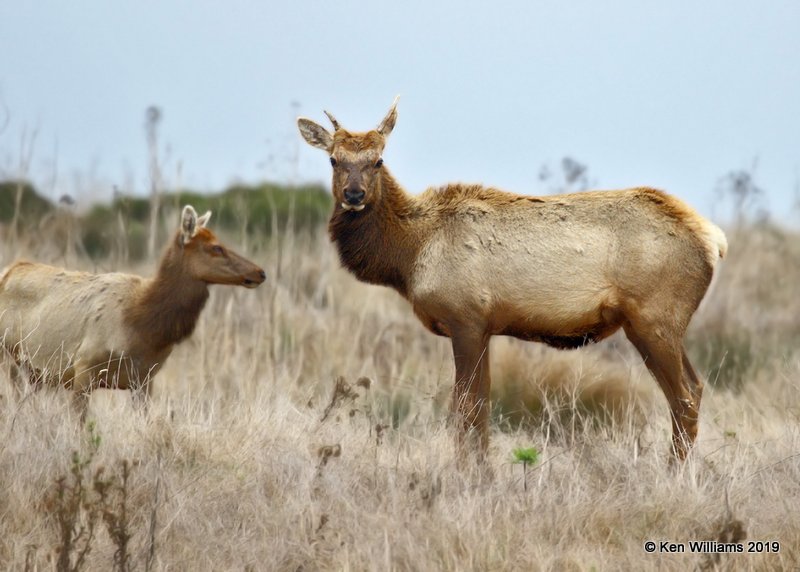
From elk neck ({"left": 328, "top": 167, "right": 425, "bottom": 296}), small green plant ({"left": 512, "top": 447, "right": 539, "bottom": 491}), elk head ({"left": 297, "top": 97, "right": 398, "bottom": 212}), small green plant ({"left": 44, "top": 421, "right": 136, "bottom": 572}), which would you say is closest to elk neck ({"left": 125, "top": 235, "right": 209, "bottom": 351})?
elk neck ({"left": 328, "top": 167, "right": 425, "bottom": 296})

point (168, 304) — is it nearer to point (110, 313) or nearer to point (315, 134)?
point (110, 313)

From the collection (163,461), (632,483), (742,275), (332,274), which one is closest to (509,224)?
(632,483)

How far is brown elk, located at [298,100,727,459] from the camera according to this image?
24.3 ft

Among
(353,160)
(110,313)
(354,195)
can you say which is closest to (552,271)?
(354,195)

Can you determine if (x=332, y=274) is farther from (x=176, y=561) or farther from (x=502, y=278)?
(x=176, y=561)

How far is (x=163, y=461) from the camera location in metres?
6.82

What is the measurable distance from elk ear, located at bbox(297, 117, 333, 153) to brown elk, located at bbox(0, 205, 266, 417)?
1203mm

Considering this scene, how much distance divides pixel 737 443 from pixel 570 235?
172cm

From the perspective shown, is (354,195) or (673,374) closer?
(673,374)

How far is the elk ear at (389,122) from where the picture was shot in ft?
26.8

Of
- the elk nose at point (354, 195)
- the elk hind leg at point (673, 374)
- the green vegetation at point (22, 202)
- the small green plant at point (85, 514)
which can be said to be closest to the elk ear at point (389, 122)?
the elk nose at point (354, 195)

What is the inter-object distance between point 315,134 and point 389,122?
52cm

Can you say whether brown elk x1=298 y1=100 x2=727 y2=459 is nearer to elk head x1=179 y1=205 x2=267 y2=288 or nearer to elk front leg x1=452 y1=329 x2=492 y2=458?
elk front leg x1=452 y1=329 x2=492 y2=458

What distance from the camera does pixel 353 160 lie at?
781 centimetres
